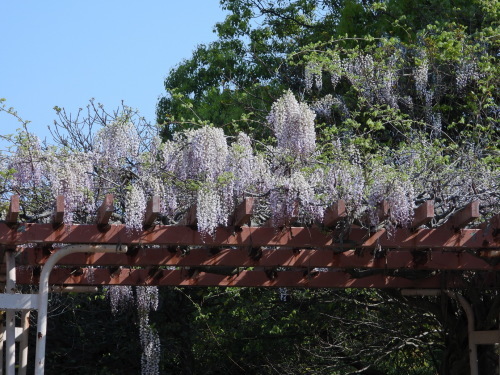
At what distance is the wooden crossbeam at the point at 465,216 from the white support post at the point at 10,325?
273cm

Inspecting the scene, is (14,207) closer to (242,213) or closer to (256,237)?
(242,213)

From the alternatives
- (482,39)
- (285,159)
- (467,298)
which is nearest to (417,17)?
(482,39)

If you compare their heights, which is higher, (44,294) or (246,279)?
(246,279)

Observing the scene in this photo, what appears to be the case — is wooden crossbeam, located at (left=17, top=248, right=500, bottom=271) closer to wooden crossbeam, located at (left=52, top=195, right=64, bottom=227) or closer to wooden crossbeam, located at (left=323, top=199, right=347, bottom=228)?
wooden crossbeam, located at (left=323, top=199, right=347, bottom=228)

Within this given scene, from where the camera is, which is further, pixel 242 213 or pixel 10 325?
pixel 10 325

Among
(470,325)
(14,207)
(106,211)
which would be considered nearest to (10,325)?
(14,207)

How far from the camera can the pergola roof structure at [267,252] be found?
548 centimetres

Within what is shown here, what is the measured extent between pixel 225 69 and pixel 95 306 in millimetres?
4145

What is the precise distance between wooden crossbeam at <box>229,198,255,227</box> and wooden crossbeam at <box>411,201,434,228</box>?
100 cm

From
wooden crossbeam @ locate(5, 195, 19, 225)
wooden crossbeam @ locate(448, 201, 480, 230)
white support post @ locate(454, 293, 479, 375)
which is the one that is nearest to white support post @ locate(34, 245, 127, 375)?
wooden crossbeam @ locate(5, 195, 19, 225)

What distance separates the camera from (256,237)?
5.58m

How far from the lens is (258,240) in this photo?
5.58 meters

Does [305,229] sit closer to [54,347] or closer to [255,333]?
[255,333]

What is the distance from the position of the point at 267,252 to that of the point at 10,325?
181cm
